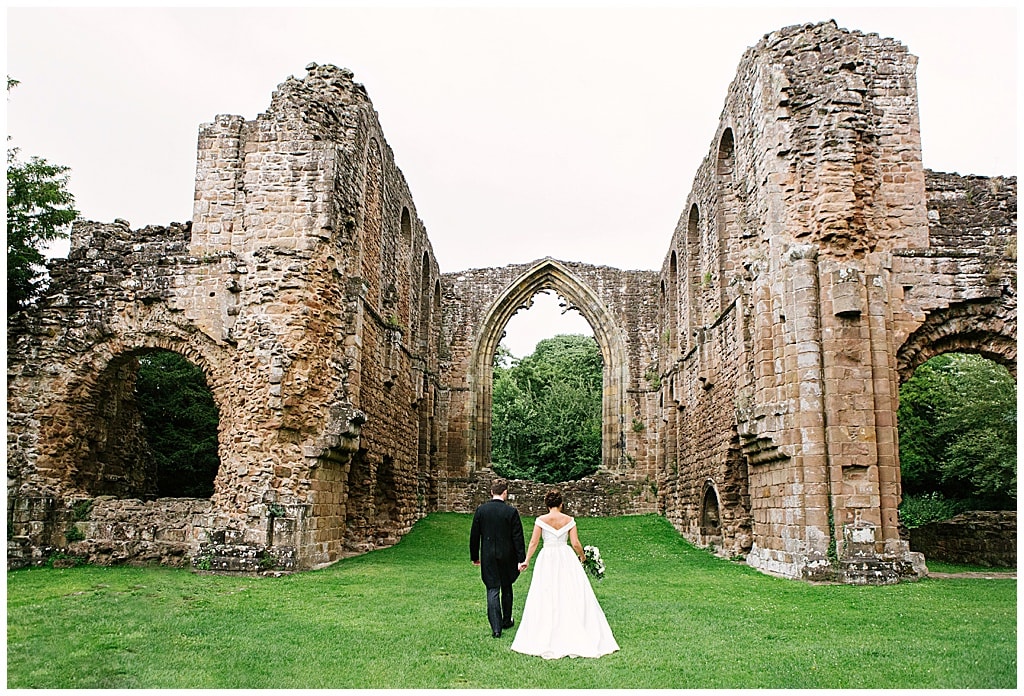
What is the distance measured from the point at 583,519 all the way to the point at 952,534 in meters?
8.94

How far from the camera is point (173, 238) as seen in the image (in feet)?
44.7

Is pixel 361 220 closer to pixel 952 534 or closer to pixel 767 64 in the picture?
pixel 767 64

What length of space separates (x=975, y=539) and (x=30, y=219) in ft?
57.9

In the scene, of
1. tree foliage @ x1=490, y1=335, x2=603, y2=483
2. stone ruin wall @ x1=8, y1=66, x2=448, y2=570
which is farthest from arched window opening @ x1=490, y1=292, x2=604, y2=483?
stone ruin wall @ x1=8, y1=66, x2=448, y2=570

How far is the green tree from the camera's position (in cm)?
1334

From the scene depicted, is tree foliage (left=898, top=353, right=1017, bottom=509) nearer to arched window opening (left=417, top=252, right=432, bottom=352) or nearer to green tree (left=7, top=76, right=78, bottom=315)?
arched window opening (left=417, top=252, right=432, bottom=352)

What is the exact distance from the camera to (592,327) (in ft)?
81.5

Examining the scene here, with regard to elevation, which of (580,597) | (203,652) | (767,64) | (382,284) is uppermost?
(767,64)

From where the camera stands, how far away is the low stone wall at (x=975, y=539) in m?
14.5

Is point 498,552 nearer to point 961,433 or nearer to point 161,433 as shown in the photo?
point 161,433

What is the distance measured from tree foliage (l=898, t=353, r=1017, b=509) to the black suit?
13456 millimetres

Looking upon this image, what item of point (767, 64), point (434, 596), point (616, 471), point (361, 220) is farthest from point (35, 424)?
point (616, 471)

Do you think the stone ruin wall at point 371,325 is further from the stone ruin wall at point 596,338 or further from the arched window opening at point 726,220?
the stone ruin wall at point 596,338

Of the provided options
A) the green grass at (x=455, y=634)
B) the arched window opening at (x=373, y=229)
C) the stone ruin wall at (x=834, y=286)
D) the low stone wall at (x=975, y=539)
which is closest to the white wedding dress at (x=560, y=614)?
the green grass at (x=455, y=634)
